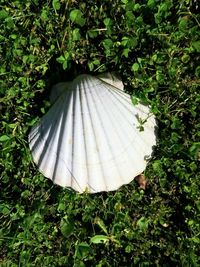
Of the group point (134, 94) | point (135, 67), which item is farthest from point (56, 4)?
point (134, 94)

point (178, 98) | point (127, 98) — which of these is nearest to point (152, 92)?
point (178, 98)

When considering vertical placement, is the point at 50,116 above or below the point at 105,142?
above

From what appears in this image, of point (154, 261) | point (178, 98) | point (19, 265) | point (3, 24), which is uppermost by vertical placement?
point (3, 24)

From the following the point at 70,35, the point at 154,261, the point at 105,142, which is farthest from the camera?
the point at 70,35

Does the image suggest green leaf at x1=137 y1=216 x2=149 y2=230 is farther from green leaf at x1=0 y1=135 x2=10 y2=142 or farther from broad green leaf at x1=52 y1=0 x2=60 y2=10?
broad green leaf at x1=52 y1=0 x2=60 y2=10

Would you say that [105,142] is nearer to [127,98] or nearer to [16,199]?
[127,98]

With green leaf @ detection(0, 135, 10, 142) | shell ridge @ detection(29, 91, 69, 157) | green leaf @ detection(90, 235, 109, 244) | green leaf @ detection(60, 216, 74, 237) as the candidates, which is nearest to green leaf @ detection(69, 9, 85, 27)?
shell ridge @ detection(29, 91, 69, 157)

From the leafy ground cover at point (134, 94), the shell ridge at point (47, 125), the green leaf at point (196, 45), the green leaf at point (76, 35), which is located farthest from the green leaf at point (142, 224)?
the green leaf at point (76, 35)
